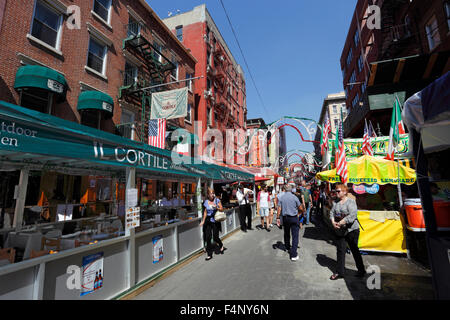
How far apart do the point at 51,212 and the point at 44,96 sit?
16.8ft

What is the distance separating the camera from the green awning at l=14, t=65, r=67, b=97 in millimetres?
8180

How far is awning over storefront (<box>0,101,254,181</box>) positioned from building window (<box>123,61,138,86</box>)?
30.8 feet

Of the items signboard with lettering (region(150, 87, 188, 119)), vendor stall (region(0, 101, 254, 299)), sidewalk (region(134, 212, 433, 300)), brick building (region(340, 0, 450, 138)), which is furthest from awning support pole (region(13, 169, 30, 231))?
brick building (region(340, 0, 450, 138))

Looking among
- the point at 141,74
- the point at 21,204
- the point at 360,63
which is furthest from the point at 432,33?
the point at 21,204

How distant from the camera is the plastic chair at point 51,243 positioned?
4.28 meters

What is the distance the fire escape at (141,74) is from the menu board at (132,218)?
8.64m

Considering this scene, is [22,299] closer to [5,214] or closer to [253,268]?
[253,268]

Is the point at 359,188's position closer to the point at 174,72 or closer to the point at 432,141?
the point at 432,141

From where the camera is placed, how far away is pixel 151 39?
52.1 feet

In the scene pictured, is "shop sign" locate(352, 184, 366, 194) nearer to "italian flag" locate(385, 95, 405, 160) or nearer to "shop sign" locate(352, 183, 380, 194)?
"shop sign" locate(352, 183, 380, 194)

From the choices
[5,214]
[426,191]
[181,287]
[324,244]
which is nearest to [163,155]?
[181,287]

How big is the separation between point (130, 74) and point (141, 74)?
0.76 metres

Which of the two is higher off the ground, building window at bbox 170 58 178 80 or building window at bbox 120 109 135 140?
building window at bbox 170 58 178 80

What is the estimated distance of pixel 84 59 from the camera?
36.4ft
